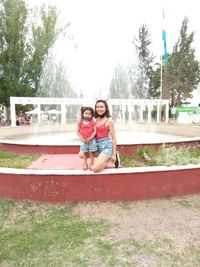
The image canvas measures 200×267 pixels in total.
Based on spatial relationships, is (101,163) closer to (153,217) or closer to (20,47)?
(153,217)

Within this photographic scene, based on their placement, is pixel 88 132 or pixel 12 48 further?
pixel 12 48

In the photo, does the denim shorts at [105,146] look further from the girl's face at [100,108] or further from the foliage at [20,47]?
the foliage at [20,47]

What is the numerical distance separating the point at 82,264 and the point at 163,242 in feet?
2.99

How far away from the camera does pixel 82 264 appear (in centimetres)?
290

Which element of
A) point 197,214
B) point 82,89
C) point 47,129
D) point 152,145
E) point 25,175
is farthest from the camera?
point 82,89

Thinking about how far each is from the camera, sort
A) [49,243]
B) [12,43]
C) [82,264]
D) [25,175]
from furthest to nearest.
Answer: [12,43] → [25,175] → [49,243] → [82,264]

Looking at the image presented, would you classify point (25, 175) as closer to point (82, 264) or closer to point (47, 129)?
point (82, 264)

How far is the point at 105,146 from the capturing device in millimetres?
4734

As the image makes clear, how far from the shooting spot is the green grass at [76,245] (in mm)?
2951

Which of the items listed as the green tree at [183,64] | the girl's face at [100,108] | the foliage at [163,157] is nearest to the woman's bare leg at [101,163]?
the girl's face at [100,108]

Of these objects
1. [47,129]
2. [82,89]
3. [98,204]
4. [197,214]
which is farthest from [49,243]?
[82,89]

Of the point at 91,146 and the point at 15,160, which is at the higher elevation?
the point at 91,146

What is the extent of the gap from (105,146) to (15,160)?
2.64 metres

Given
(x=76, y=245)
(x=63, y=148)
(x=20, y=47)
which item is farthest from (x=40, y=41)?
(x=76, y=245)
